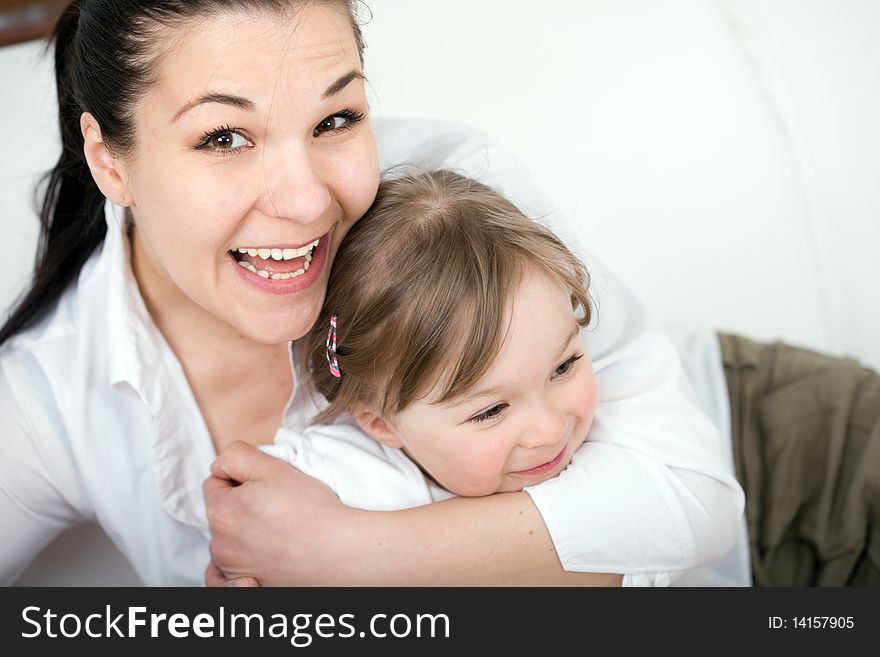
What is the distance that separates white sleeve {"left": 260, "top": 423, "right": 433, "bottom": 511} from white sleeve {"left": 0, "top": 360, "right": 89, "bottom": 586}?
0.93 feet

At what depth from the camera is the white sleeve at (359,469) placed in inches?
48.6

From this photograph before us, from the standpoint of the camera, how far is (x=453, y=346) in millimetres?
1125

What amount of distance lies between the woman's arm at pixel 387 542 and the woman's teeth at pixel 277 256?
25cm

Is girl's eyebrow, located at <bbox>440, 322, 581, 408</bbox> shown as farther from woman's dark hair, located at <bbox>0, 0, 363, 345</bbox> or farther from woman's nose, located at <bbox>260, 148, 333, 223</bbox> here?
woman's dark hair, located at <bbox>0, 0, 363, 345</bbox>

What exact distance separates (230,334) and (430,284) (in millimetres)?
350

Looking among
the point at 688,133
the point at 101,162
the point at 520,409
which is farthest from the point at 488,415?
the point at 688,133

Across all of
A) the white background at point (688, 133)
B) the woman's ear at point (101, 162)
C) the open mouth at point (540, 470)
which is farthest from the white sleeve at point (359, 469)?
the white background at point (688, 133)

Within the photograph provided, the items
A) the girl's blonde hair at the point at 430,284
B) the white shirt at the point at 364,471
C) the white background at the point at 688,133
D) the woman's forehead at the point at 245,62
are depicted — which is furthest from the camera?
the white background at the point at 688,133

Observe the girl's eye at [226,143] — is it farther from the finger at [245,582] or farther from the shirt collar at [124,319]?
the finger at [245,582]

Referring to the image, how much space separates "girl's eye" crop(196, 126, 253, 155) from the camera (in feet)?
3.45

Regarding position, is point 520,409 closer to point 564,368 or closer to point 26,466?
point 564,368
